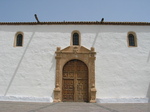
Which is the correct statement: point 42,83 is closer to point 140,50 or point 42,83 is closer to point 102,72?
point 102,72

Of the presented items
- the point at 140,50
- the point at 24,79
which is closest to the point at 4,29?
the point at 24,79

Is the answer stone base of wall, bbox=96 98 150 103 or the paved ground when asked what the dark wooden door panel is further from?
the paved ground

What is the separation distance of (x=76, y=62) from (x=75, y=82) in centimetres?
118

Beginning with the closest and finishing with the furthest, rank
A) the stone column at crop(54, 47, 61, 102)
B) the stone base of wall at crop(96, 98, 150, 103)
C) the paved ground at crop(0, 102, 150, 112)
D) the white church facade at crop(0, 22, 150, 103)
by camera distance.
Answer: the paved ground at crop(0, 102, 150, 112), the stone base of wall at crop(96, 98, 150, 103), the stone column at crop(54, 47, 61, 102), the white church facade at crop(0, 22, 150, 103)

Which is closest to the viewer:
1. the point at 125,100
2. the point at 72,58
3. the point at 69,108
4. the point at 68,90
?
the point at 69,108

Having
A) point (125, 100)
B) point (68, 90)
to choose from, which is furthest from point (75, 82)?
Answer: point (125, 100)

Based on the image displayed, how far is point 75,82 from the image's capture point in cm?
921

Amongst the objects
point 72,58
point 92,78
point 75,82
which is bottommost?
point 75,82

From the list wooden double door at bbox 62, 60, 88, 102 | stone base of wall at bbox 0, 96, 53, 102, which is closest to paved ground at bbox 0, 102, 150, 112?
stone base of wall at bbox 0, 96, 53, 102

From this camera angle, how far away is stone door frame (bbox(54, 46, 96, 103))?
898 centimetres

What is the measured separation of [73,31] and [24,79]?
408 cm

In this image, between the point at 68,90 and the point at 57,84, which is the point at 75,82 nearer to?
the point at 68,90

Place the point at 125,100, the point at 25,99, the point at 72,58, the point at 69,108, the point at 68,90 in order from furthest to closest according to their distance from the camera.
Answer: the point at 72,58 < the point at 68,90 < the point at 25,99 < the point at 125,100 < the point at 69,108

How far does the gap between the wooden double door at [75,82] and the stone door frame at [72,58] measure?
0.24 m
